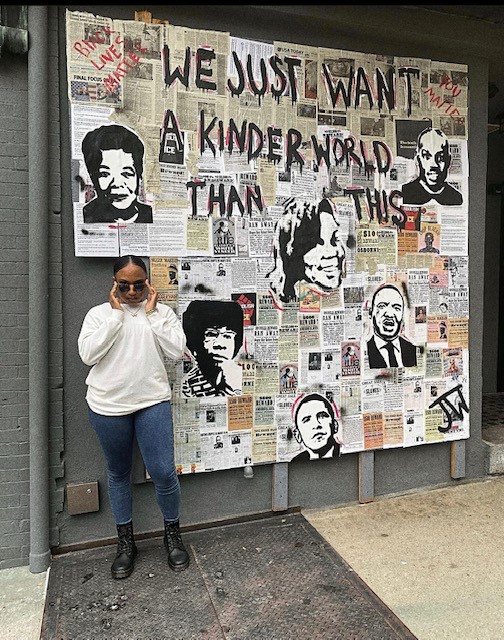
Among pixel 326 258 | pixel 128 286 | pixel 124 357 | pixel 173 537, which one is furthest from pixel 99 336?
pixel 326 258

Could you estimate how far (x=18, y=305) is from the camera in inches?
115

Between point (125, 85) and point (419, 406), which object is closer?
point (125, 85)

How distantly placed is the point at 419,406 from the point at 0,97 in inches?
135

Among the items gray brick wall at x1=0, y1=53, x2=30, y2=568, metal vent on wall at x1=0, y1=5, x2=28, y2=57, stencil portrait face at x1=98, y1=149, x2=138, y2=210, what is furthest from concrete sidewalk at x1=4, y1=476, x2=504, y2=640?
metal vent on wall at x1=0, y1=5, x2=28, y2=57

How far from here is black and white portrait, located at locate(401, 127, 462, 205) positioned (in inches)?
145

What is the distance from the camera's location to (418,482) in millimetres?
3873

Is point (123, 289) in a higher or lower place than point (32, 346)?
higher

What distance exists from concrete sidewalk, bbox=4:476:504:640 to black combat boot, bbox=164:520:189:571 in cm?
70

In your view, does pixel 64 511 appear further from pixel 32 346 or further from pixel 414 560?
pixel 414 560

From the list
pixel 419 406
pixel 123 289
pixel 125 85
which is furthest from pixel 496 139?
pixel 123 289

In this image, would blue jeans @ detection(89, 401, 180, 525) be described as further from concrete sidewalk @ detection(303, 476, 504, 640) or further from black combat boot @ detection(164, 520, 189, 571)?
concrete sidewalk @ detection(303, 476, 504, 640)

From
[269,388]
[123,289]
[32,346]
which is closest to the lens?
[123,289]

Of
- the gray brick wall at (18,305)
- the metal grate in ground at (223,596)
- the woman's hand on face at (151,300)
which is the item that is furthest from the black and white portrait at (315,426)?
the gray brick wall at (18,305)

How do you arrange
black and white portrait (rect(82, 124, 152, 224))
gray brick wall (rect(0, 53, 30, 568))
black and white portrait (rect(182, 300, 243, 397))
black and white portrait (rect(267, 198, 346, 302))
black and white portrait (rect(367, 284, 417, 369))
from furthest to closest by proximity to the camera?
black and white portrait (rect(367, 284, 417, 369)) → black and white portrait (rect(267, 198, 346, 302)) → black and white portrait (rect(182, 300, 243, 397)) → black and white portrait (rect(82, 124, 152, 224)) → gray brick wall (rect(0, 53, 30, 568))
